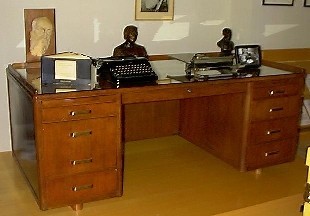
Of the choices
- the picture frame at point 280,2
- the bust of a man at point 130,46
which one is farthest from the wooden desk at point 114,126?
the picture frame at point 280,2

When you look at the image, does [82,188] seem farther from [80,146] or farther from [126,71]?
[126,71]

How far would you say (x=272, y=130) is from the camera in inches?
113

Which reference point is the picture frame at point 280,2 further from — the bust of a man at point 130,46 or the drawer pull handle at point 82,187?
the drawer pull handle at point 82,187

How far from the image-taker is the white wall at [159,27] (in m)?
2.93

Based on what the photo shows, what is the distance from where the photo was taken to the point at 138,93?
94.9 inches

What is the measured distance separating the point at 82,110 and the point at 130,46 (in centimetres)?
91

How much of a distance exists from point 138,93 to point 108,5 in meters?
0.99

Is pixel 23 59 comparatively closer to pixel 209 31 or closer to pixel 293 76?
pixel 209 31

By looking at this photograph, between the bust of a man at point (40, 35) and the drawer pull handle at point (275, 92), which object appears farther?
the bust of a man at point (40, 35)

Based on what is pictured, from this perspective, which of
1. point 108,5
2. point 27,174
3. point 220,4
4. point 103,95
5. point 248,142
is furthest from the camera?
point 220,4


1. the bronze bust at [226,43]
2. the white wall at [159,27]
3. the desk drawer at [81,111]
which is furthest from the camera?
the bronze bust at [226,43]

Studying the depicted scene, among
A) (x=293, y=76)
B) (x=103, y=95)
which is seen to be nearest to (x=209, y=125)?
(x=293, y=76)

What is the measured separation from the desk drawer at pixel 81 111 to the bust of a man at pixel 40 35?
0.89 m

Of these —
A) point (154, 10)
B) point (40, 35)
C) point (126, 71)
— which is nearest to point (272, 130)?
point (126, 71)
